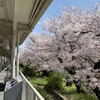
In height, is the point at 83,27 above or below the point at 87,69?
above

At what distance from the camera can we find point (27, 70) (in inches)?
944

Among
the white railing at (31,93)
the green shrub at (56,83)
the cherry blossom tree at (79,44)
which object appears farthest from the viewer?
the green shrub at (56,83)

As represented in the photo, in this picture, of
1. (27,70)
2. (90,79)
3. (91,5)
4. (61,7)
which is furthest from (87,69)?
(27,70)

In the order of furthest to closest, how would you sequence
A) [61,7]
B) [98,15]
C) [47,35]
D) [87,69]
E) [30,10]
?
[47,35]
[61,7]
[87,69]
[98,15]
[30,10]

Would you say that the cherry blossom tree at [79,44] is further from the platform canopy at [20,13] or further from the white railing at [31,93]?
the white railing at [31,93]

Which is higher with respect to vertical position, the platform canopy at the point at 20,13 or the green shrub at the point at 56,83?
the platform canopy at the point at 20,13

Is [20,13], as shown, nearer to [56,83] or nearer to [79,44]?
[79,44]

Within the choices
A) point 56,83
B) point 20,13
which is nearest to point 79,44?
point 20,13

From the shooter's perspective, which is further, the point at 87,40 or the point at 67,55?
the point at 67,55

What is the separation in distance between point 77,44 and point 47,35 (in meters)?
3.35

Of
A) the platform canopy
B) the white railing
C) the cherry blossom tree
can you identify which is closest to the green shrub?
the cherry blossom tree

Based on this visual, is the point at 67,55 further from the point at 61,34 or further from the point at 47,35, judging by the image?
the point at 47,35

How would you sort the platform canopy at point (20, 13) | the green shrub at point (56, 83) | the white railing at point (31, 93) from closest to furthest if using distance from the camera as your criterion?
the white railing at point (31, 93) < the platform canopy at point (20, 13) < the green shrub at point (56, 83)

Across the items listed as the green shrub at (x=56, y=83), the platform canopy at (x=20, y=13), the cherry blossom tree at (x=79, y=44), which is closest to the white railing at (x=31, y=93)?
the platform canopy at (x=20, y=13)
